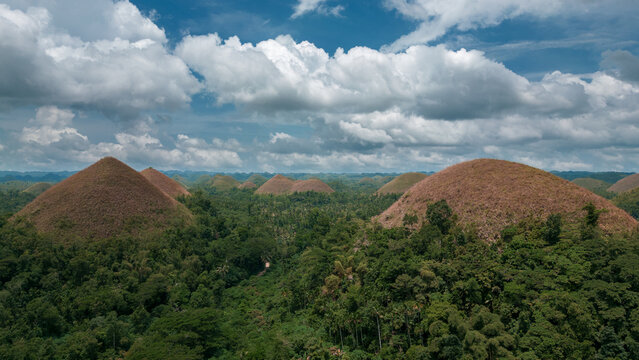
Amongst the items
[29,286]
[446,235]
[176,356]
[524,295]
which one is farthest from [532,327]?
[29,286]

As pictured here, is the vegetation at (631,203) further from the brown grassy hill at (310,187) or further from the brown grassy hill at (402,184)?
the brown grassy hill at (310,187)

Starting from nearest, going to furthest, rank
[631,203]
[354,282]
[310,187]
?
[354,282] < [631,203] < [310,187]

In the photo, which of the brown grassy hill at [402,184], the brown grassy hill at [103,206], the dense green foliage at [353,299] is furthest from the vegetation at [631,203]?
the brown grassy hill at [103,206]

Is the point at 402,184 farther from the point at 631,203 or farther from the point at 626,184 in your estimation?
the point at 626,184

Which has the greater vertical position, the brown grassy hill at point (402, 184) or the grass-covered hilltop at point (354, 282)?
the brown grassy hill at point (402, 184)

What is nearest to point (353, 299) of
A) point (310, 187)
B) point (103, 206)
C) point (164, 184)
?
point (103, 206)

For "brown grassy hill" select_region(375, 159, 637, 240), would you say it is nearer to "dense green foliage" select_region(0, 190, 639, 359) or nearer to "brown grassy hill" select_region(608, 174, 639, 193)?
"dense green foliage" select_region(0, 190, 639, 359)
